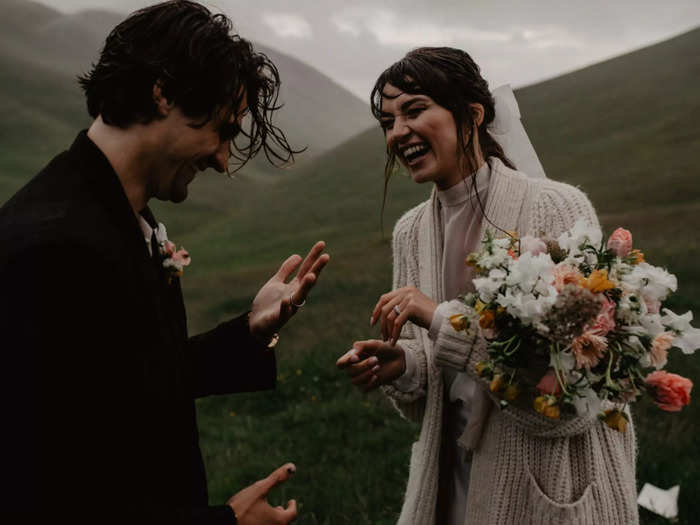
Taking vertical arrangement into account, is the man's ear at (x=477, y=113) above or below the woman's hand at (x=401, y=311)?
above

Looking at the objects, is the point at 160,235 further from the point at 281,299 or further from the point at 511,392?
the point at 511,392

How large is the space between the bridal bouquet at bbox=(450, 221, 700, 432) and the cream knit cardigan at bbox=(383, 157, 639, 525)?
0.28m

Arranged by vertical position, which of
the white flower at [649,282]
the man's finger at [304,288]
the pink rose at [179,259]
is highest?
the pink rose at [179,259]

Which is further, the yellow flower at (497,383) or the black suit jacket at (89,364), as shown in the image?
the yellow flower at (497,383)

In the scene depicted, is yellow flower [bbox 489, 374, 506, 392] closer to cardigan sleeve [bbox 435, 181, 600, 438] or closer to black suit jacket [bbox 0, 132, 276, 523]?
cardigan sleeve [bbox 435, 181, 600, 438]

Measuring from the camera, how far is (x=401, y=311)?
8.74ft

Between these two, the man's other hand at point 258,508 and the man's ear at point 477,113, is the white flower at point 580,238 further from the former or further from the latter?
the man's other hand at point 258,508

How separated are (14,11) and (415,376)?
482 ft

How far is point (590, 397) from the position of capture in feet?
7.05

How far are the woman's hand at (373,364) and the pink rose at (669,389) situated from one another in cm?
116

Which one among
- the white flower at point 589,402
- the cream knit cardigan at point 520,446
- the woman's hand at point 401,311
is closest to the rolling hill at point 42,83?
the woman's hand at point 401,311

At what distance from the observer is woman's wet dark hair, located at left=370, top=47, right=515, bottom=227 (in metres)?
3.08

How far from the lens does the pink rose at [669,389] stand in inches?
84.0

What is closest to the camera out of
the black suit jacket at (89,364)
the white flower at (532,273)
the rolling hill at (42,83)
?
the black suit jacket at (89,364)
